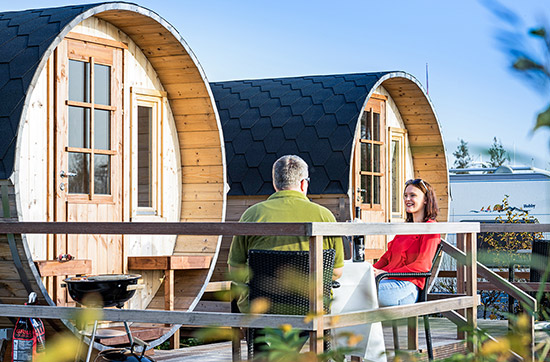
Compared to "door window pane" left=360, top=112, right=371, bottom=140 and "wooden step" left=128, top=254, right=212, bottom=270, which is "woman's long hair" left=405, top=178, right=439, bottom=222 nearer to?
"wooden step" left=128, top=254, right=212, bottom=270

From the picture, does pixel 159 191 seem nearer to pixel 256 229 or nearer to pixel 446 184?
pixel 256 229

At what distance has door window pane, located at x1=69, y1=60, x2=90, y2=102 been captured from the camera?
6766 mm

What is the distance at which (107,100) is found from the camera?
721 centimetres

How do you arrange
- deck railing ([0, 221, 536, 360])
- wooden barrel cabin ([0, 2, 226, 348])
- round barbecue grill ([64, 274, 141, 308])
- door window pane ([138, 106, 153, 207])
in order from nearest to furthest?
deck railing ([0, 221, 536, 360]) < round barbecue grill ([64, 274, 141, 308]) < wooden barrel cabin ([0, 2, 226, 348]) < door window pane ([138, 106, 153, 207])

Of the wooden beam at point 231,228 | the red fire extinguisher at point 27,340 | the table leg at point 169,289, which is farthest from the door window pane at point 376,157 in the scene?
the red fire extinguisher at point 27,340

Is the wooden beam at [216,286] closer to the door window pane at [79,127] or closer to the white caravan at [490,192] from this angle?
the door window pane at [79,127]

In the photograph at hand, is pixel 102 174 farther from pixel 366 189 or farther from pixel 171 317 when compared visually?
pixel 366 189

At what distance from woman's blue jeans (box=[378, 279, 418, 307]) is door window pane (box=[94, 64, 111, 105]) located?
3.25m

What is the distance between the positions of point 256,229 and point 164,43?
13.3ft

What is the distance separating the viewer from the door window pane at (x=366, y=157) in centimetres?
1041

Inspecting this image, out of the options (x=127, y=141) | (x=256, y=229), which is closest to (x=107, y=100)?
(x=127, y=141)

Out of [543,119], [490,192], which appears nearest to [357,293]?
[543,119]

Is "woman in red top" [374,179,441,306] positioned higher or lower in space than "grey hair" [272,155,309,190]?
lower

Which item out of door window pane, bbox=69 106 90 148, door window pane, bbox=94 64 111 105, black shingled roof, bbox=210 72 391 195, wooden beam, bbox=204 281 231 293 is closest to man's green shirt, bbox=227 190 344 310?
door window pane, bbox=69 106 90 148
